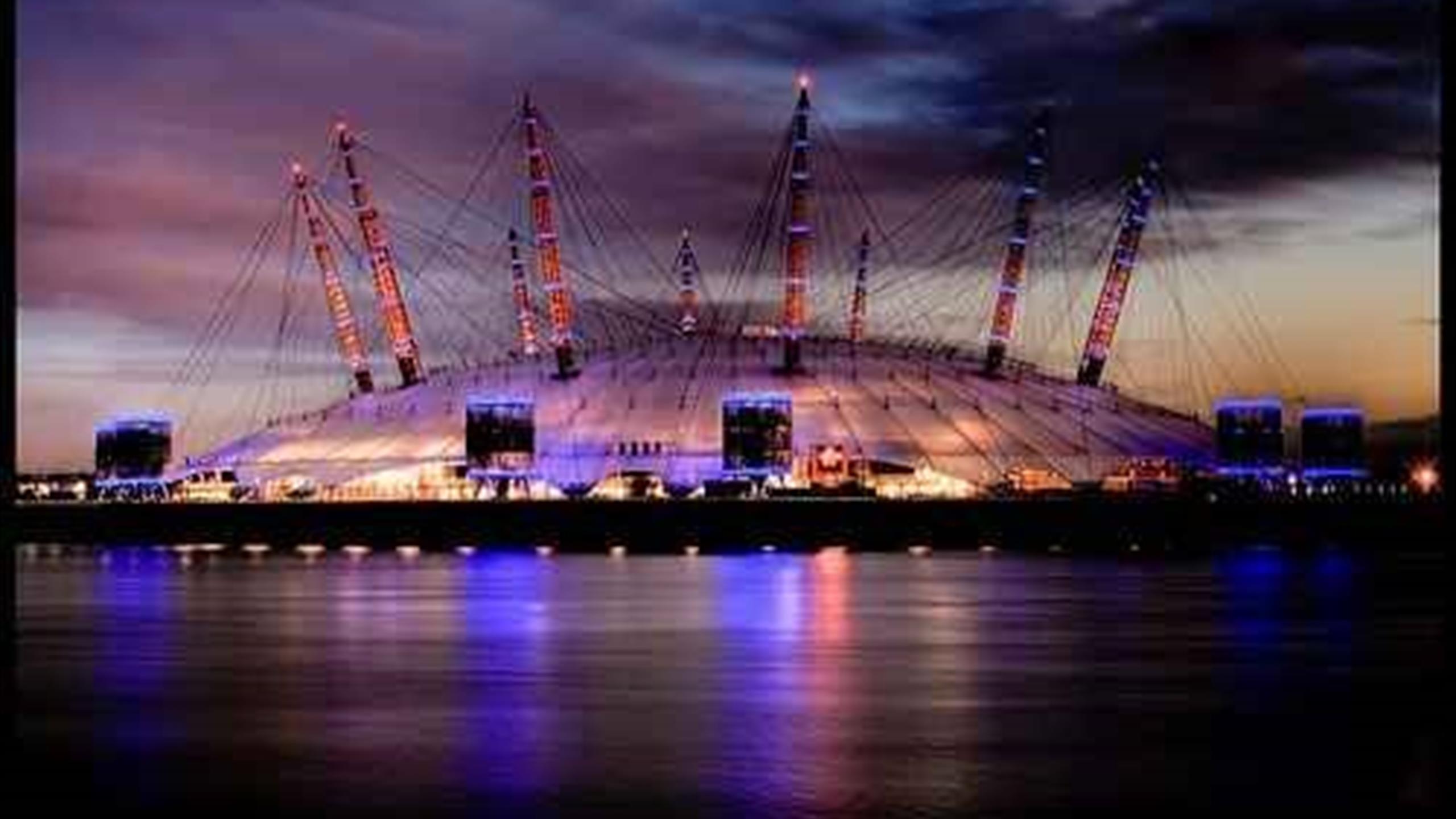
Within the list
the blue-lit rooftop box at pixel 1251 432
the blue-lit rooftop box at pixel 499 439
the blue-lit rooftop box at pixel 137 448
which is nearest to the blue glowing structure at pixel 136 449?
the blue-lit rooftop box at pixel 137 448

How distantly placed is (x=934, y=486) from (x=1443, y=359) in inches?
4822

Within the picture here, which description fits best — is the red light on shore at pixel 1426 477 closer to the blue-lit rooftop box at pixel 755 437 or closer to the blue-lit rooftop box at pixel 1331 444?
the blue-lit rooftop box at pixel 1331 444

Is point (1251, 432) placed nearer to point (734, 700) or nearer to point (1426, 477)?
point (1426, 477)

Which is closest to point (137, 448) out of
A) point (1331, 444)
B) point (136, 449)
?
point (136, 449)

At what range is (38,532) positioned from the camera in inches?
6516

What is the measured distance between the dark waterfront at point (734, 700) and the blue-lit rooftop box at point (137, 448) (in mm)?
107201

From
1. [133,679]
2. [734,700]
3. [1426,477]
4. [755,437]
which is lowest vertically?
[734,700]

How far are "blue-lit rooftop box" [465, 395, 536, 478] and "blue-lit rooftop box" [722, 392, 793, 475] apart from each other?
41.1ft

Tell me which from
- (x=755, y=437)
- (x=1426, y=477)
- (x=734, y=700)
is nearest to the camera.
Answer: (x=734, y=700)

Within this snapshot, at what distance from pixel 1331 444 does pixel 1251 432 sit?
406 inches

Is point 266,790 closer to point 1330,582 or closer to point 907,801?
point 907,801

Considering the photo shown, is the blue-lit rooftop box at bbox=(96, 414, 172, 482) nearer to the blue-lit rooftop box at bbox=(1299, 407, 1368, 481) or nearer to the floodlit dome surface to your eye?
the floodlit dome surface

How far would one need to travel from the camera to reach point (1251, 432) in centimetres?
16262

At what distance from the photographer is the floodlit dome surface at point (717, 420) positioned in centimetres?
14862
